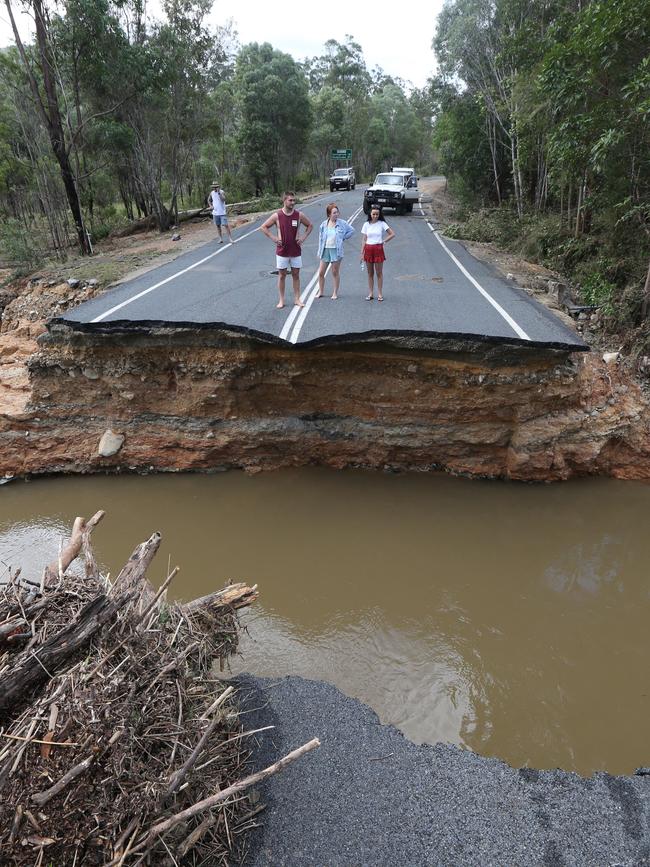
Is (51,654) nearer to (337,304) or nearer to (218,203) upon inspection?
(337,304)

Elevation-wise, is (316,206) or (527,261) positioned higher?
(316,206)

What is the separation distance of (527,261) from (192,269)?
8459 millimetres

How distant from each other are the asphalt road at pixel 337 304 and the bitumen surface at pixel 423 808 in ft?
17.1

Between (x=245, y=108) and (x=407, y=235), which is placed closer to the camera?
(x=407, y=235)

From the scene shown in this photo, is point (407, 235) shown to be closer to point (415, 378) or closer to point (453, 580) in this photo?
point (415, 378)

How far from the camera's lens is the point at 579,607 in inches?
240

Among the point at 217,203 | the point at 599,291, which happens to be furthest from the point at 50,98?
the point at 599,291

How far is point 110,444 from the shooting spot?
28.7 ft

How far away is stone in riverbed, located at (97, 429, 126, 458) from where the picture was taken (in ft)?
28.7

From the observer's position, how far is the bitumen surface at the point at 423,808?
3359 mm

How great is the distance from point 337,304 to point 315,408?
182 cm

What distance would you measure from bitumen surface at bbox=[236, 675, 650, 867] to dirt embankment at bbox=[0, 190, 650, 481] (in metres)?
4.91

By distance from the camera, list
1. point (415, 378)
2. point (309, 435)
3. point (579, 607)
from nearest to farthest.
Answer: point (579, 607), point (415, 378), point (309, 435)

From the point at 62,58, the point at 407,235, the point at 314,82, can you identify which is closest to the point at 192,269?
the point at 407,235
